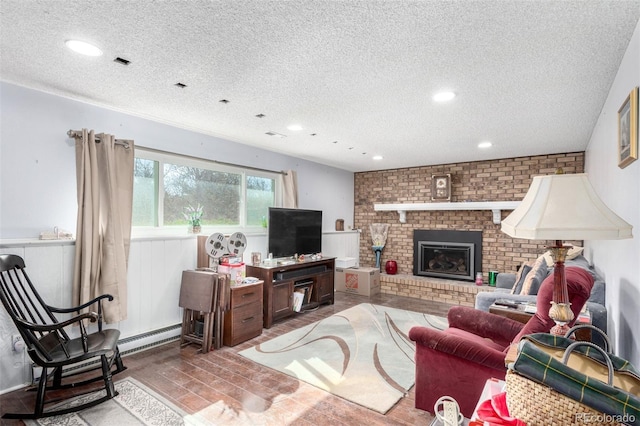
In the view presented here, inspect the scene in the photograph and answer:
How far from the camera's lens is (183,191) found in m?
3.89

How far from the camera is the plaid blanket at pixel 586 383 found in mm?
802

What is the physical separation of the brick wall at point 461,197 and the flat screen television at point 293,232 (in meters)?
1.91

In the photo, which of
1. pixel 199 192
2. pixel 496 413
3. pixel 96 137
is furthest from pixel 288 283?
pixel 496 413

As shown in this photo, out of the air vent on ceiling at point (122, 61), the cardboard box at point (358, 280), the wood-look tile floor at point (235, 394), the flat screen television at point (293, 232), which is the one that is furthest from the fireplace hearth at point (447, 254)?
the air vent on ceiling at point (122, 61)

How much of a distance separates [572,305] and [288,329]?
2970mm

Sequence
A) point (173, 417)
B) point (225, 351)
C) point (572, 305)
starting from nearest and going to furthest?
point (572, 305), point (173, 417), point (225, 351)

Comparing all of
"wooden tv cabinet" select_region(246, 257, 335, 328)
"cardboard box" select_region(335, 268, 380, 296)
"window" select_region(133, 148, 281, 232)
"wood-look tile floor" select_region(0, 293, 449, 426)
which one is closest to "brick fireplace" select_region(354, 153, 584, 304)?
"cardboard box" select_region(335, 268, 380, 296)

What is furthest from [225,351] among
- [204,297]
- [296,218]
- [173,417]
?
[296,218]

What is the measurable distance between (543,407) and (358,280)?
501cm

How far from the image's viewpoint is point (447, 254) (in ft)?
19.5

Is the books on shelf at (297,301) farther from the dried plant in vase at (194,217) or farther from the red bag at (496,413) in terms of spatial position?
the red bag at (496,413)

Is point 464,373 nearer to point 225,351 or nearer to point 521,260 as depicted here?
point 225,351

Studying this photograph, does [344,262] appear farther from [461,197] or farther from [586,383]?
[586,383]

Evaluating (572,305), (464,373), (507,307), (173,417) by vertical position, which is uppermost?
(572,305)
